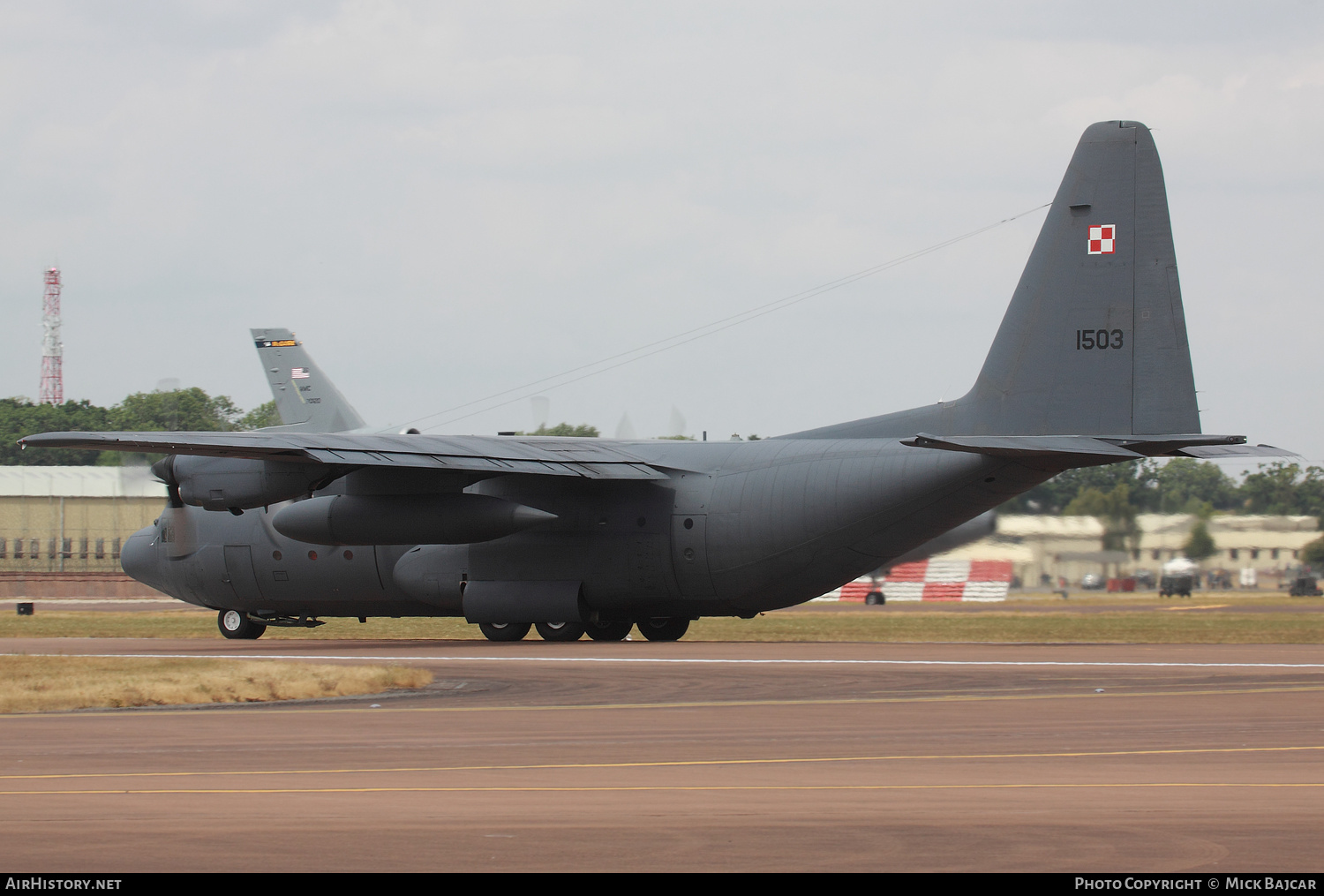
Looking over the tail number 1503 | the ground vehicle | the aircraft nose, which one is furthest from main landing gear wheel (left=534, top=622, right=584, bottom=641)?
the ground vehicle

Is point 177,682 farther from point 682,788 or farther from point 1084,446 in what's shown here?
point 1084,446

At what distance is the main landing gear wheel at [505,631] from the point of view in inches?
1241

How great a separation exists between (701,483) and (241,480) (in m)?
8.70

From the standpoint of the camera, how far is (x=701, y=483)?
1169 inches

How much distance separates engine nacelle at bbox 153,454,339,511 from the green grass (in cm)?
727

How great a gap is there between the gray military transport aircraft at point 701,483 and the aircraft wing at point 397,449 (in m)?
0.07

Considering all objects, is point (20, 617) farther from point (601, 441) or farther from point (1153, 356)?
point (1153, 356)

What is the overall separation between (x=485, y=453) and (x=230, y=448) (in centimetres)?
483

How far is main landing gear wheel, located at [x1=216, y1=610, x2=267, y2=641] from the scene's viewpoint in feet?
113
